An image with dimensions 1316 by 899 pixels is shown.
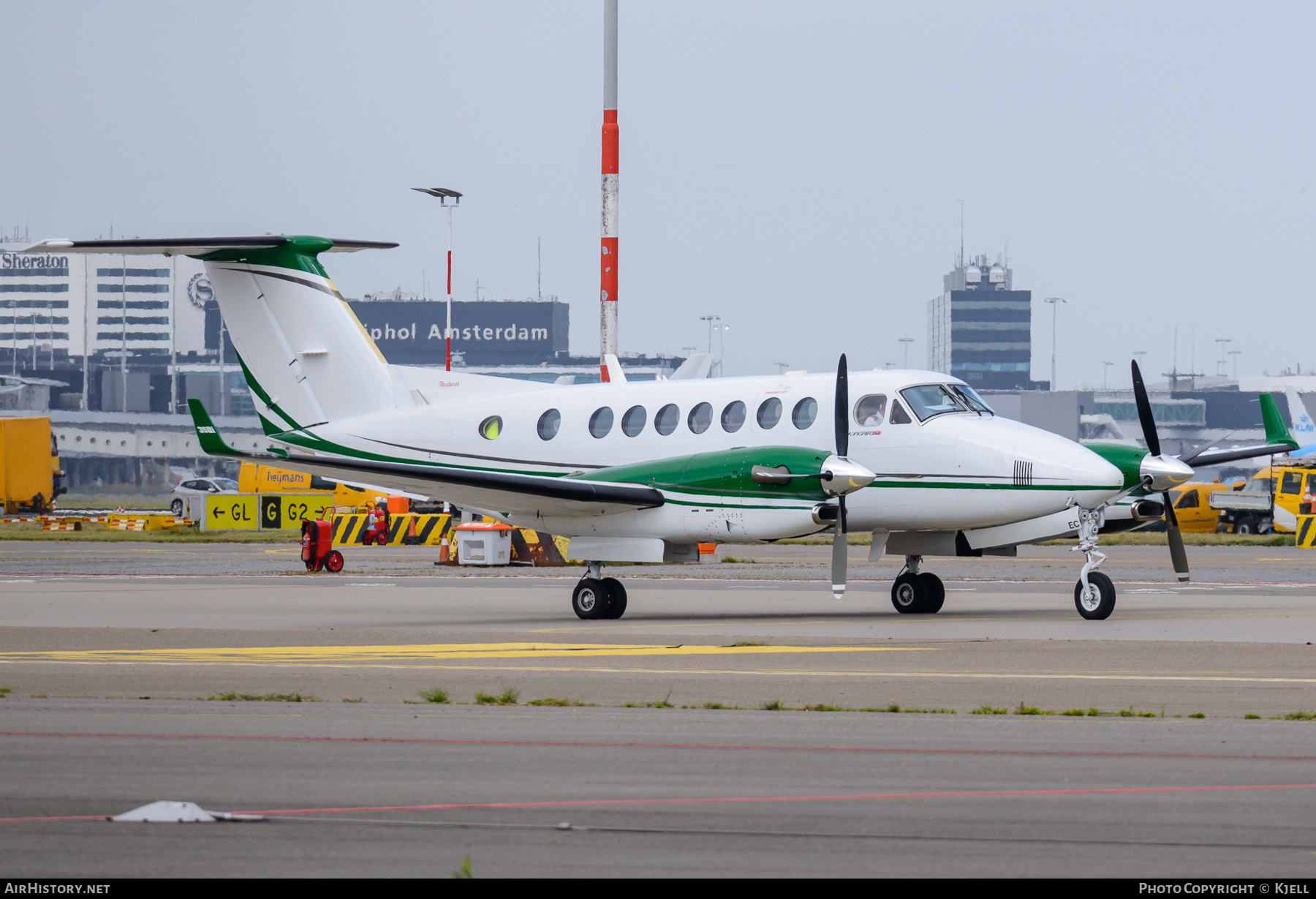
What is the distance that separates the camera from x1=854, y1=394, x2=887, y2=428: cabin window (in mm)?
19438

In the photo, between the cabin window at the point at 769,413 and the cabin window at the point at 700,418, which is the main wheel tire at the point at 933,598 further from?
the cabin window at the point at 700,418

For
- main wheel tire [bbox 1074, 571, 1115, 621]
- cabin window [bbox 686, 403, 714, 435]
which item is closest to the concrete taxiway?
main wheel tire [bbox 1074, 571, 1115, 621]

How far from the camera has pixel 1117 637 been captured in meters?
16.0

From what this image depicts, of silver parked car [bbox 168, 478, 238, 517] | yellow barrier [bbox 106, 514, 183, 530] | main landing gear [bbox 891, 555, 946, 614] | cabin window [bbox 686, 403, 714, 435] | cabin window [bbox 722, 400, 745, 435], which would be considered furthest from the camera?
silver parked car [bbox 168, 478, 238, 517]

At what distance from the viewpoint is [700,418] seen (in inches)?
813

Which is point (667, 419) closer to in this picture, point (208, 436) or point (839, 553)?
point (839, 553)

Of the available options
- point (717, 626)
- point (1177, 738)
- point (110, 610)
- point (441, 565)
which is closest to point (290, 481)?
point (441, 565)

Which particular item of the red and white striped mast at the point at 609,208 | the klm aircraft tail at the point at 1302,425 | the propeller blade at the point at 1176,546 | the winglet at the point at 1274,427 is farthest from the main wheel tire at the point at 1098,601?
the klm aircraft tail at the point at 1302,425

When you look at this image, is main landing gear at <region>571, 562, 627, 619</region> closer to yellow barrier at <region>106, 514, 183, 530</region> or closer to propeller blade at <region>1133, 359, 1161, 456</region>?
propeller blade at <region>1133, 359, 1161, 456</region>

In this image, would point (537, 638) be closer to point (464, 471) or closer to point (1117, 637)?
point (464, 471)

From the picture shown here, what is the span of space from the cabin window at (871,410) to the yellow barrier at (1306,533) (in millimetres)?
26246

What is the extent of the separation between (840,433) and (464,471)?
16.8ft

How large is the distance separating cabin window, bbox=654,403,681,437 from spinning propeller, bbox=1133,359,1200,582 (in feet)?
20.7

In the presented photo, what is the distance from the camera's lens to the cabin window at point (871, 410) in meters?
19.4
